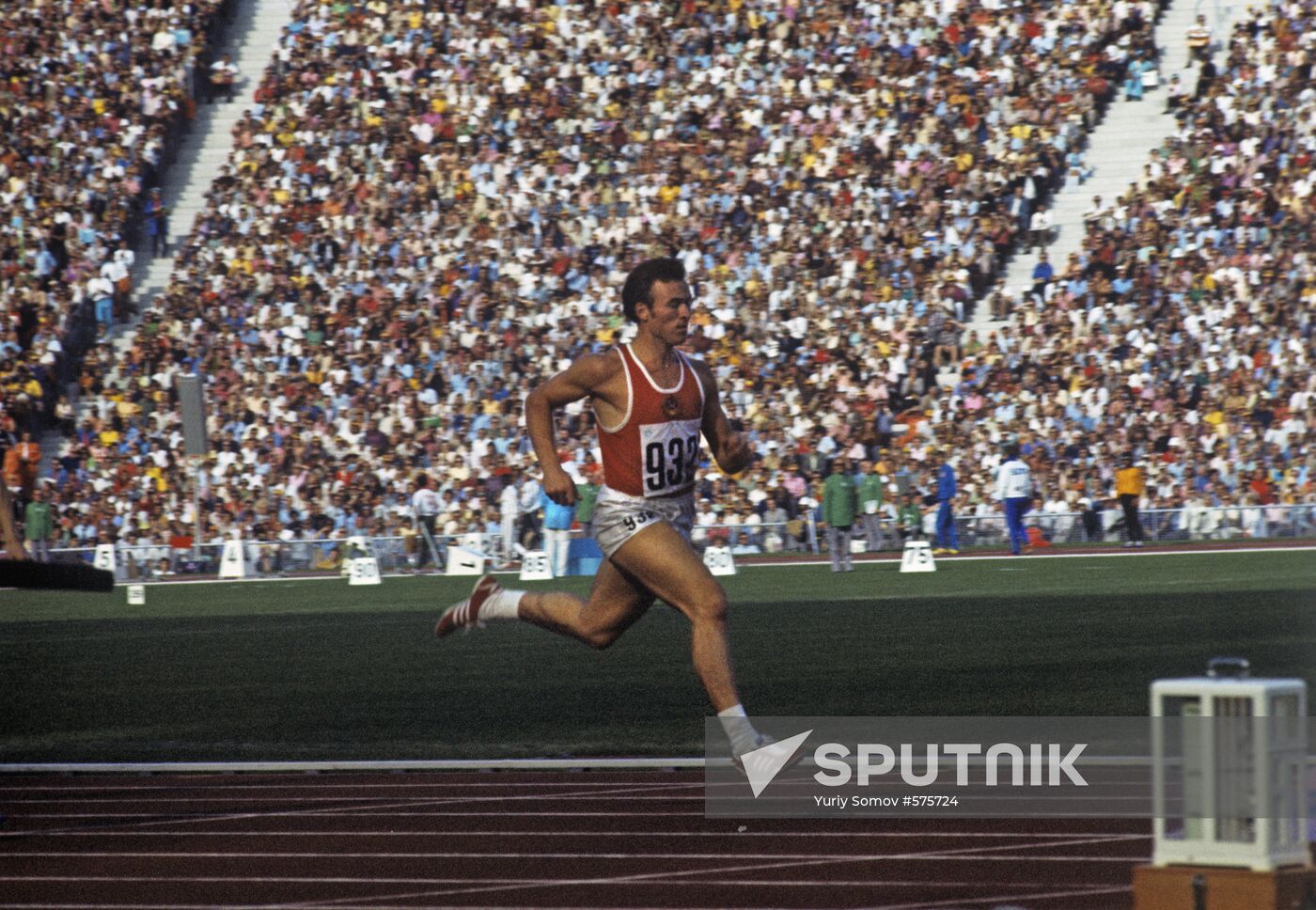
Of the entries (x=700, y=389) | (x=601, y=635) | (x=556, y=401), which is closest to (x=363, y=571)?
(x=601, y=635)

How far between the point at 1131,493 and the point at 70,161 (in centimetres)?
2179

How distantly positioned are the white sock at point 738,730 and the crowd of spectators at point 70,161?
30270 millimetres

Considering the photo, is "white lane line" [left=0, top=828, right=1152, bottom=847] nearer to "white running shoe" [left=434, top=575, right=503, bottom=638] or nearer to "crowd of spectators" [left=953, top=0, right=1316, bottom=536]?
"white running shoe" [left=434, top=575, right=503, bottom=638]

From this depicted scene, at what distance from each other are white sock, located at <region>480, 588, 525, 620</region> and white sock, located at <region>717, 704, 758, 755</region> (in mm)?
1501

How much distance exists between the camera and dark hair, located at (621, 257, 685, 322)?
867cm

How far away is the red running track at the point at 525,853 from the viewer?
6027mm

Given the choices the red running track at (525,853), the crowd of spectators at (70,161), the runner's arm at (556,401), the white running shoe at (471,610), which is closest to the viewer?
the red running track at (525,853)

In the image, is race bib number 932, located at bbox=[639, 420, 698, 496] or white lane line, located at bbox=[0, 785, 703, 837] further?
race bib number 932, located at bbox=[639, 420, 698, 496]

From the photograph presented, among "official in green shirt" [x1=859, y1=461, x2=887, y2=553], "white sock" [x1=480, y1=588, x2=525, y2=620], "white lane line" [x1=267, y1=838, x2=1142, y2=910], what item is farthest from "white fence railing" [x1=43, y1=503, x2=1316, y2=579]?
"white lane line" [x1=267, y1=838, x2=1142, y2=910]

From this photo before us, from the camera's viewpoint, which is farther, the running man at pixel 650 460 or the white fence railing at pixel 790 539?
the white fence railing at pixel 790 539

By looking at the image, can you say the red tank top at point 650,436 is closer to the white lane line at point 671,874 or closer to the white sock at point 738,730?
the white sock at point 738,730

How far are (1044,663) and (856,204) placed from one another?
23.1 metres

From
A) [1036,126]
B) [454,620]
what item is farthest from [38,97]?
[454,620]

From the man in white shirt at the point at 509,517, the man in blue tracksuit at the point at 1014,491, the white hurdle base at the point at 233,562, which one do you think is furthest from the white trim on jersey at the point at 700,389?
the white hurdle base at the point at 233,562
